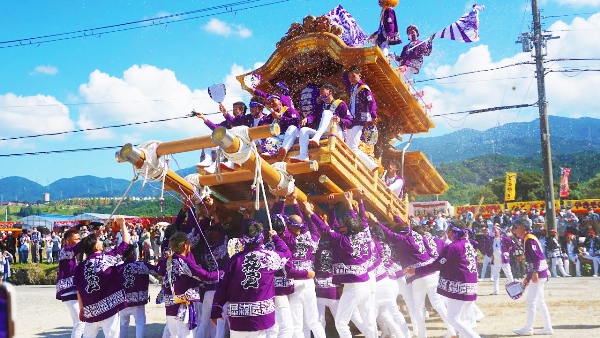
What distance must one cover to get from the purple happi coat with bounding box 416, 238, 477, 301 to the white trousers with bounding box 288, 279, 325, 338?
1.88 m

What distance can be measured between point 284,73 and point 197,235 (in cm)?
392

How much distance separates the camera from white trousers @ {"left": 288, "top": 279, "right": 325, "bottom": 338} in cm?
738

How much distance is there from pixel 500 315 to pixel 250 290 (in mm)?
6858

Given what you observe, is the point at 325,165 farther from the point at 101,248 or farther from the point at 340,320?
the point at 101,248

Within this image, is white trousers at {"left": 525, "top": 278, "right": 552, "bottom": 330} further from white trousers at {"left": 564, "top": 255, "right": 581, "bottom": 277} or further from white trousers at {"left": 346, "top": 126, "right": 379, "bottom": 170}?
white trousers at {"left": 564, "top": 255, "right": 581, "bottom": 277}

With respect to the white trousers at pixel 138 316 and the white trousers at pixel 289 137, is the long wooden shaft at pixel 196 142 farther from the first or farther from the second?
the white trousers at pixel 138 316

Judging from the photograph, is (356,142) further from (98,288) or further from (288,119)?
(98,288)

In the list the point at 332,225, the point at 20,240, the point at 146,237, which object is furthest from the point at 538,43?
the point at 20,240

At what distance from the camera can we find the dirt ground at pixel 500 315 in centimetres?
956

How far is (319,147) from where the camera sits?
7906mm

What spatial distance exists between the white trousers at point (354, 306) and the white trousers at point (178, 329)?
1.96 m

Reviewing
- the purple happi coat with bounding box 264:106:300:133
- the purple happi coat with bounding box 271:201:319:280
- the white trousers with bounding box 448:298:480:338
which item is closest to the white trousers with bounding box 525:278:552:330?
the white trousers with bounding box 448:298:480:338

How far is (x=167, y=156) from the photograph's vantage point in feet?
21.3

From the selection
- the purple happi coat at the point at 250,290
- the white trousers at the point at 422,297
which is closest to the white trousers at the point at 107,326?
the purple happi coat at the point at 250,290
